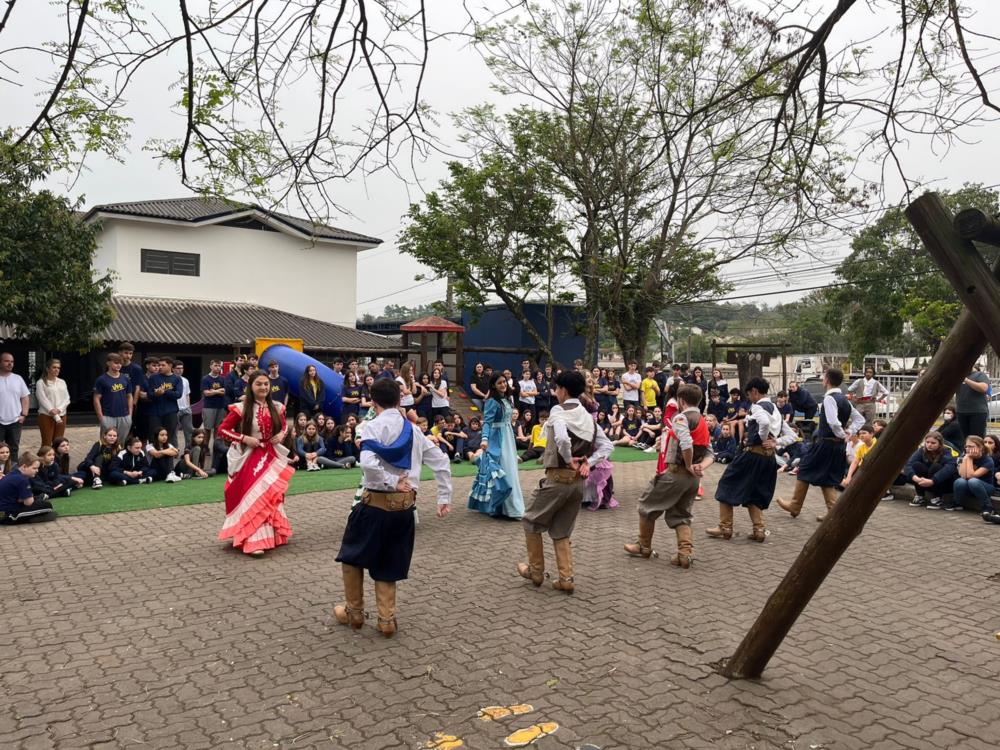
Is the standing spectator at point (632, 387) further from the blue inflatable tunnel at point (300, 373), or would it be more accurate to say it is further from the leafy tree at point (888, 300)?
the leafy tree at point (888, 300)

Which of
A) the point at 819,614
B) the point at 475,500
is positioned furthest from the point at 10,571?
the point at 819,614

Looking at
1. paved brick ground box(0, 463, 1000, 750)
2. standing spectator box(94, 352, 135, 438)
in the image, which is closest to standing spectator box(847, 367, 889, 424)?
paved brick ground box(0, 463, 1000, 750)

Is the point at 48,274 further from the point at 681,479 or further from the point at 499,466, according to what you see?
the point at 681,479

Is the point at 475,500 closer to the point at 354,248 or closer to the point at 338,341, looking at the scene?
the point at 338,341

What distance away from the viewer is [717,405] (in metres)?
17.0

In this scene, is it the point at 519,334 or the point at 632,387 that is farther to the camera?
the point at 519,334

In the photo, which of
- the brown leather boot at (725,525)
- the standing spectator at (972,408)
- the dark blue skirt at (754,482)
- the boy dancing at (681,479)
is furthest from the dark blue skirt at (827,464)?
the standing spectator at (972,408)

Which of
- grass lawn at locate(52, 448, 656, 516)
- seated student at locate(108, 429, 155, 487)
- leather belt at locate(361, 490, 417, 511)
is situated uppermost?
leather belt at locate(361, 490, 417, 511)

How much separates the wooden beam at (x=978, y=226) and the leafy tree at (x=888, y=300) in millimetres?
21288

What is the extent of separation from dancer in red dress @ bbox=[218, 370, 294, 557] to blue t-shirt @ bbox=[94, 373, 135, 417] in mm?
4975

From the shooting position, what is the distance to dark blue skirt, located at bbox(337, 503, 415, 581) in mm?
Answer: 5078

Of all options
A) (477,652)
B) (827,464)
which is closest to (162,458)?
(477,652)

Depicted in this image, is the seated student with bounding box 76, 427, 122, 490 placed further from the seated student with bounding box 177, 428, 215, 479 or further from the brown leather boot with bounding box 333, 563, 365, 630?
the brown leather boot with bounding box 333, 563, 365, 630

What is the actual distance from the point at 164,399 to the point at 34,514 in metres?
3.71
